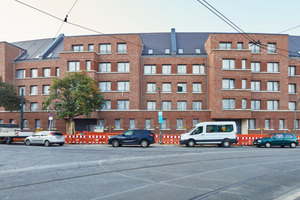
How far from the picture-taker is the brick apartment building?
34438 millimetres

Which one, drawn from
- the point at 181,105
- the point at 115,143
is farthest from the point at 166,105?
the point at 115,143

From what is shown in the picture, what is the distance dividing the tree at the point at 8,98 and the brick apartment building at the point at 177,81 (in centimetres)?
390

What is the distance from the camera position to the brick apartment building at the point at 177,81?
3444 cm

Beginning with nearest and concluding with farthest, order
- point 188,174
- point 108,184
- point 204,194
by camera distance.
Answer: point 204,194 → point 108,184 → point 188,174

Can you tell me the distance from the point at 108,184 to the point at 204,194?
2.88m

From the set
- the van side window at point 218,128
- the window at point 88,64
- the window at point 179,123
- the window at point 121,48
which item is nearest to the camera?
the van side window at point 218,128

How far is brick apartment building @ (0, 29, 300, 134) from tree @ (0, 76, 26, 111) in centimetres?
390

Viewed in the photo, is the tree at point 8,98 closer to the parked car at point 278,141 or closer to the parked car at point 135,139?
the parked car at point 135,139

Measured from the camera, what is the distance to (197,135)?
23.1 m

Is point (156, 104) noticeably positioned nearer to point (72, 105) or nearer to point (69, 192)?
point (72, 105)

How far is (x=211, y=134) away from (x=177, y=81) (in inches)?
601

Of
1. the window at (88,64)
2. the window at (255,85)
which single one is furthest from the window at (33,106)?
the window at (255,85)

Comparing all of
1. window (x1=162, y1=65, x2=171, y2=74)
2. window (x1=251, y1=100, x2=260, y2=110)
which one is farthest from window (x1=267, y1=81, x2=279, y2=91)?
window (x1=162, y1=65, x2=171, y2=74)

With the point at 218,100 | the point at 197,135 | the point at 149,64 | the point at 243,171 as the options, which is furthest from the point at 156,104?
the point at 243,171
